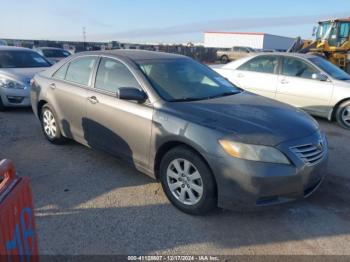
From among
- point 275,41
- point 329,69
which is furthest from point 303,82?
point 275,41

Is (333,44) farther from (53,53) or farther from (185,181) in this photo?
(185,181)

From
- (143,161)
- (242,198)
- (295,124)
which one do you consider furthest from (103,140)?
(295,124)

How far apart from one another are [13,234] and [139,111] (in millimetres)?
2157

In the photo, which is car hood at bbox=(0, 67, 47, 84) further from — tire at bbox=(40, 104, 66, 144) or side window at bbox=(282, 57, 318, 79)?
side window at bbox=(282, 57, 318, 79)

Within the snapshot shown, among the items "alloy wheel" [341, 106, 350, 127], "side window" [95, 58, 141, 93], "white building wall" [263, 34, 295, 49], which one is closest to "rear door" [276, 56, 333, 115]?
"alloy wheel" [341, 106, 350, 127]

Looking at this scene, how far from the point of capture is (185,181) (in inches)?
136

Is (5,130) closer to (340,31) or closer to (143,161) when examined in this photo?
(143,161)

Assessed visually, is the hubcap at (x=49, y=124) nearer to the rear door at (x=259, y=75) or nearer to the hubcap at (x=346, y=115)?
the rear door at (x=259, y=75)

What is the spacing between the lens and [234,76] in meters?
8.62

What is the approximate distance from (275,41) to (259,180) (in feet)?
223

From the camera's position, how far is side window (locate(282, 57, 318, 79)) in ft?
24.4

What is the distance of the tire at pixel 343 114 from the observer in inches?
278

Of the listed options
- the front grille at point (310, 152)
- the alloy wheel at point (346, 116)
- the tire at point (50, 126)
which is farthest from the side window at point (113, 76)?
the alloy wheel at point (346, 116)

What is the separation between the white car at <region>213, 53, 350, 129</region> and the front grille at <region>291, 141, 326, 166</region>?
13.5 feet
